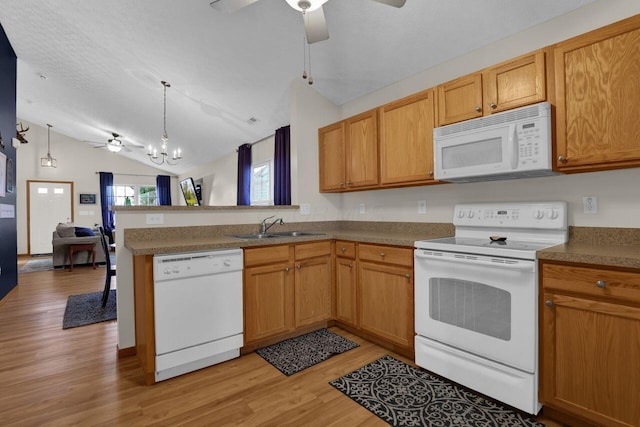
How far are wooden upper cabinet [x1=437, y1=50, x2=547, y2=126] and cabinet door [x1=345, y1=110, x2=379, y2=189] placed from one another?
69cm

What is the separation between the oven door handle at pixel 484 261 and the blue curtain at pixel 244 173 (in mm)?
4770

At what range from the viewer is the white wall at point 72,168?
8297 millimetres

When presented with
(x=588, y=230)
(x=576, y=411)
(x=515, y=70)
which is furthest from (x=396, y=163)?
(x=576, y=411)

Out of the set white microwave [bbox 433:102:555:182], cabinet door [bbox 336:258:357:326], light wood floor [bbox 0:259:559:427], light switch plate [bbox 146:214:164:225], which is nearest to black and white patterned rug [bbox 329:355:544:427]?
light wood floor [bbox 0:259:559:427]

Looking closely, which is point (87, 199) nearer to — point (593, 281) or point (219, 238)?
point (219, 238)

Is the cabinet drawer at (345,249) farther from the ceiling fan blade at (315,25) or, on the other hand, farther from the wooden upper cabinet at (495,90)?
the ceiling fan blade at (315,25)

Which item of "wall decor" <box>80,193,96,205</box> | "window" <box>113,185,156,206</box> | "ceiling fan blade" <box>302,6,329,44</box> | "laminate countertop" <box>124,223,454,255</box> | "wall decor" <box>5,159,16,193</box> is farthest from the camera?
"window" <box>113,185,156,206</box>

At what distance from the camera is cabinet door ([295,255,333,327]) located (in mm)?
2709

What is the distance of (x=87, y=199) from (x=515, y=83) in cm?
1074

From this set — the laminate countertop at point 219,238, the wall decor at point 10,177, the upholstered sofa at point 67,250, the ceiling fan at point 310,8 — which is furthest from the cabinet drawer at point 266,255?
the upholstered sofa at point 67,250

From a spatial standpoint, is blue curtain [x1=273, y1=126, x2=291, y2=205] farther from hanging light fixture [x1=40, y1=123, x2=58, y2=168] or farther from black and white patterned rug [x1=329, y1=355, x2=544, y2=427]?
hanging light fixture [x1=40, y1=123, x2=58, y2=168]

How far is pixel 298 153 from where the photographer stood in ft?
11.2

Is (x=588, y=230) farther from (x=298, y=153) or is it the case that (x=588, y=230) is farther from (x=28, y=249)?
(x=28, y=249)

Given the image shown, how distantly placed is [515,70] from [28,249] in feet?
36.2
